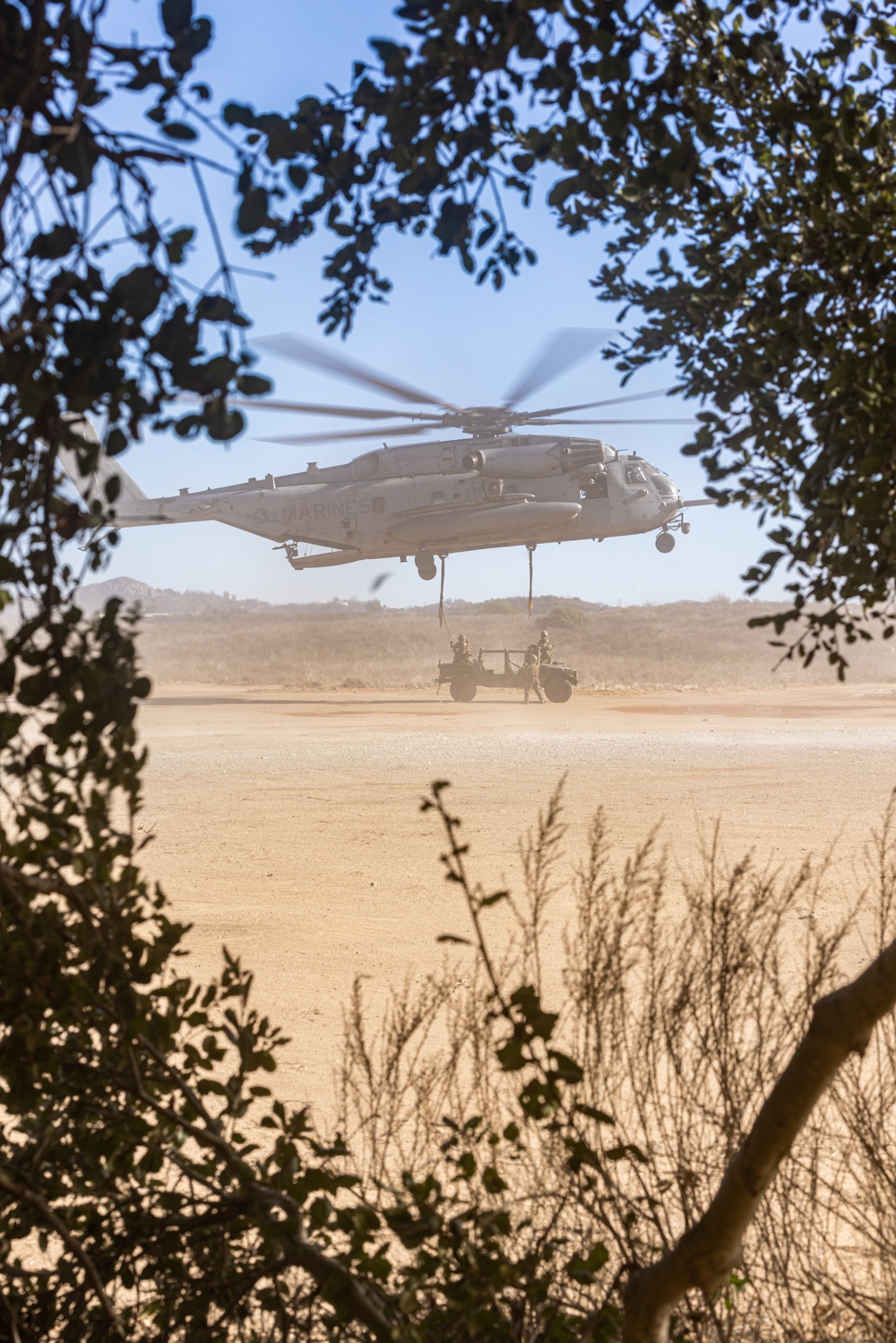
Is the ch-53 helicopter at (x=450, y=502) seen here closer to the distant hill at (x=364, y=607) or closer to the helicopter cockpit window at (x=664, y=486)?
the helicopter cockpit window at (x=664, y=486)

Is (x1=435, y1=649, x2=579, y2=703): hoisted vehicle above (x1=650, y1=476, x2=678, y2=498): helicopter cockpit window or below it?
below

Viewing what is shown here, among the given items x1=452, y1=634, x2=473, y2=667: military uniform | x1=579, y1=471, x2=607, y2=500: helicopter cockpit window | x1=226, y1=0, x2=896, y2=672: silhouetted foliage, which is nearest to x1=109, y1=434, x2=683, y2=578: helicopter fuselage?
x1=579, y1=471, x2=607, y2=500: helicopter cockpit window

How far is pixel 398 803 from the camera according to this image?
499 inches

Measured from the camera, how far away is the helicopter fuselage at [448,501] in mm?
22500

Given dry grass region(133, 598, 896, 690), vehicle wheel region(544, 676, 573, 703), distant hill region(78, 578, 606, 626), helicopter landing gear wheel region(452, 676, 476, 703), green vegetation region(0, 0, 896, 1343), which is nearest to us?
green vegetation region(0, 0, 896, 1343)

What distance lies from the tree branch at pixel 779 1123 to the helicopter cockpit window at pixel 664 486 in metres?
22.2

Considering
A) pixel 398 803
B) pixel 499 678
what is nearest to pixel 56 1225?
pixel 398 803

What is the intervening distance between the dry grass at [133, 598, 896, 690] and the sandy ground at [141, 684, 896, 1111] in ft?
32.2

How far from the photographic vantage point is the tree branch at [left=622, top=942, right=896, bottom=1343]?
175cm

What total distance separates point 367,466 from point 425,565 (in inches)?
96.3

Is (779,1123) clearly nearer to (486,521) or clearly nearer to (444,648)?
(486,521)

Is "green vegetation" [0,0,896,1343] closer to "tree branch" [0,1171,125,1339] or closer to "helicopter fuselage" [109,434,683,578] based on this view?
"tree branch" [0,1171,125,1339]

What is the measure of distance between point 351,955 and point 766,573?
5376mm

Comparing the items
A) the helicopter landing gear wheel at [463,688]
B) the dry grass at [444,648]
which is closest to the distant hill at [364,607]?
the dry grass at [444,648]
